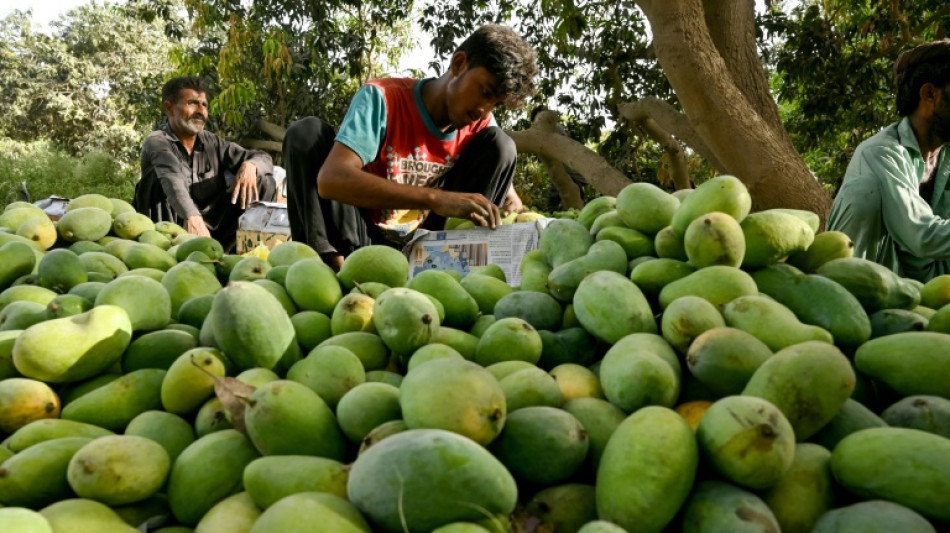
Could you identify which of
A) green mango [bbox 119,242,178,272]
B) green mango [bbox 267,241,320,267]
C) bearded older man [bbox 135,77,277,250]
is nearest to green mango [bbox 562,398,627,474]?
green mango [bbox 267,241,320,267]

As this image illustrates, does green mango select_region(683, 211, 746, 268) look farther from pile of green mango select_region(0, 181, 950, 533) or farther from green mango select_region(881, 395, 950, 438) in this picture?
green mango select_region(881, 395, 950, 438)

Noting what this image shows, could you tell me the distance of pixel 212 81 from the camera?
10.2 meters

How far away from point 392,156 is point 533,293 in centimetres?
227

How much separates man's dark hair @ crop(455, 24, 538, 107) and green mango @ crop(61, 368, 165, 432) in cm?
225

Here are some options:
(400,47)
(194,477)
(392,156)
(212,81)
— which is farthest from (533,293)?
(400,47)

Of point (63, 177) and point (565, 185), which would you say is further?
point (63, 177)

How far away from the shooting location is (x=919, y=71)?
3.10 metres

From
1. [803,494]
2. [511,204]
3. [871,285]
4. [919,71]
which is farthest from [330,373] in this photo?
[511,204]

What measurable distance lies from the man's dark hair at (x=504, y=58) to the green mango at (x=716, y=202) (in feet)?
6.06

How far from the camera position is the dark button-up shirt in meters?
5.00

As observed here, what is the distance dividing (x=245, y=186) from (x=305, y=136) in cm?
216

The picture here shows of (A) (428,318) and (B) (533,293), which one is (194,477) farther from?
(B) (533,293)

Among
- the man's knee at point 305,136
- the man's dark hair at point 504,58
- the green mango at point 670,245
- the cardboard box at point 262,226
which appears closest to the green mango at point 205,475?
the green mango at point 670,245

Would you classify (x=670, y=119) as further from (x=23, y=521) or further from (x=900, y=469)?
(x=23, y=521)
